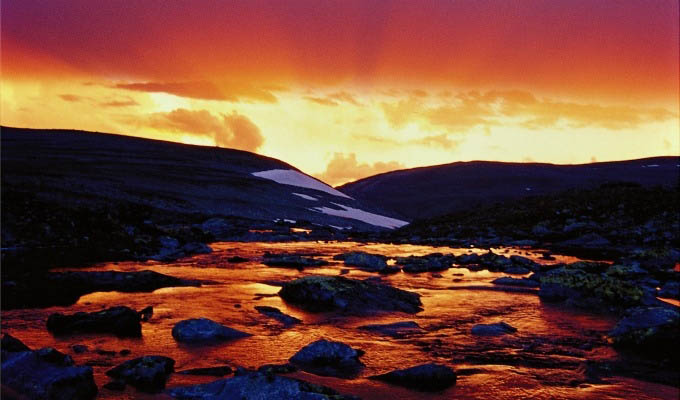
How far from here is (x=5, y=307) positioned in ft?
49.8

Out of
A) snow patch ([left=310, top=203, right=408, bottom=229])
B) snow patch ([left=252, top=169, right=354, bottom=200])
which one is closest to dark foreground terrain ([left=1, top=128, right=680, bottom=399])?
snow patch ([left=310, top=203, right=408, bottom=229])

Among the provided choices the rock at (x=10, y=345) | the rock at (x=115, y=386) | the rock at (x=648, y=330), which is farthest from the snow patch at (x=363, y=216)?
Answer: the rock at (x=115, y=386)

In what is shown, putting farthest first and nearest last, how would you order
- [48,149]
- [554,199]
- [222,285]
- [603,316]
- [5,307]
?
[48,149] → [554,199] → [222,285] → [603,316] → [5,307]

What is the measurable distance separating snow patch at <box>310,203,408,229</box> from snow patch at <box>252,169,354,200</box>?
13974mm

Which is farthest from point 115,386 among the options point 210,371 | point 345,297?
point 345,297

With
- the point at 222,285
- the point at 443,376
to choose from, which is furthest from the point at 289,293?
the point at 443,376

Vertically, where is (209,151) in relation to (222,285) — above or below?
above

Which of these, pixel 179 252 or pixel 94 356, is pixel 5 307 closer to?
pixel 94 356

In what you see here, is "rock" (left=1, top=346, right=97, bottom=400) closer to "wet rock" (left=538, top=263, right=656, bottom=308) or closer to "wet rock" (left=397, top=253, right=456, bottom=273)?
"wet rock" (left=538, top=263, right=656, bottom=308)

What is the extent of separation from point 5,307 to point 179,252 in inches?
743

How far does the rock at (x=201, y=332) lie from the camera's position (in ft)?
40.5

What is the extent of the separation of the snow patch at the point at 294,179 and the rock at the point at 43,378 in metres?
118

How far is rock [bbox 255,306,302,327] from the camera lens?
47.9 feet

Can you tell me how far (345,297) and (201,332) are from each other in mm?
5406
